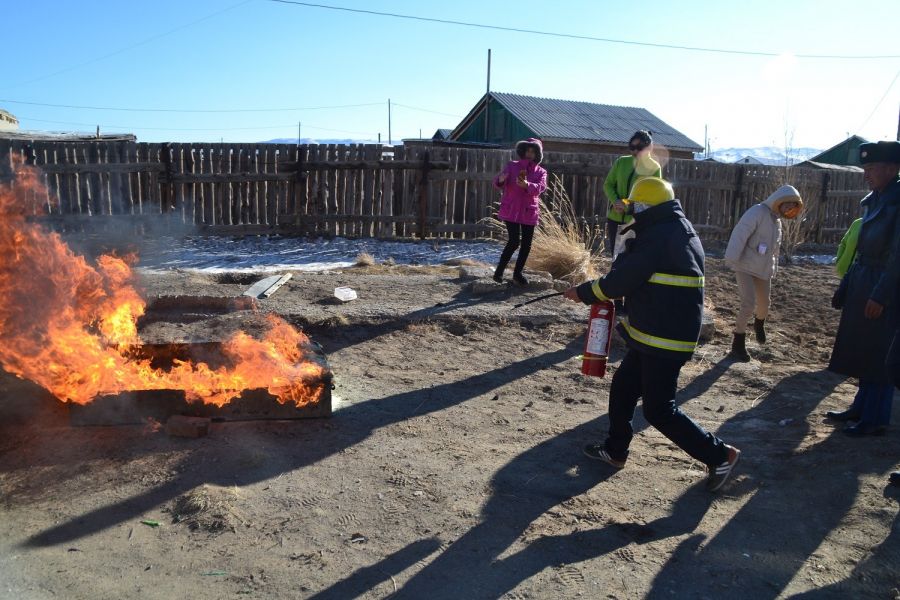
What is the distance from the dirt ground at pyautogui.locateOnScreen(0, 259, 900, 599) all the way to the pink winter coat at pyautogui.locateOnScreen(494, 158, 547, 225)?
2.13 meters

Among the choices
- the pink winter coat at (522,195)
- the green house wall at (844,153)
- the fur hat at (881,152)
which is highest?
the green house wall at (844,153)

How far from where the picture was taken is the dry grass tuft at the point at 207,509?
3.19 metres

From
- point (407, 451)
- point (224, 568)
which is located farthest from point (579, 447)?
point (224, 568)

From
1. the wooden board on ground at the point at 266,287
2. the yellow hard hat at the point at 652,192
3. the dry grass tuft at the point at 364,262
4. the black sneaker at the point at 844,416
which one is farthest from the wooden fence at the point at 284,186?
the yellow hard hat at the point at 652,192

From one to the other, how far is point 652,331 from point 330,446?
2.08 metres

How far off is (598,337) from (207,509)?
93.9 inches

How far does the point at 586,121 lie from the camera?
26453mm

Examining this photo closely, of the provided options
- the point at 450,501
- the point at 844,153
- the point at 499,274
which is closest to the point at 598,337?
the point at 450,501

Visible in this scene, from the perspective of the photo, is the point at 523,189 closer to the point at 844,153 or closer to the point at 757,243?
the point at 757,243

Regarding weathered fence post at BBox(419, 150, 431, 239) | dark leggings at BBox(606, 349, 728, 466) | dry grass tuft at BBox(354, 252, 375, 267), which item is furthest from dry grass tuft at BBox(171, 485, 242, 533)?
weathered fence post at BBox(419, 150, 431, 239)

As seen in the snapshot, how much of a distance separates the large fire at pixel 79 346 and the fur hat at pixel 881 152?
12.9ft

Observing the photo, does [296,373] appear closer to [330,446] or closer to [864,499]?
[330,446]

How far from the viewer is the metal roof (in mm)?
24953

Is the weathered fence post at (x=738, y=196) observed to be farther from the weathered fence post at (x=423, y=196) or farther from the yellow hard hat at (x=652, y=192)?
the yellow hard hat at (x=652, y=192)
